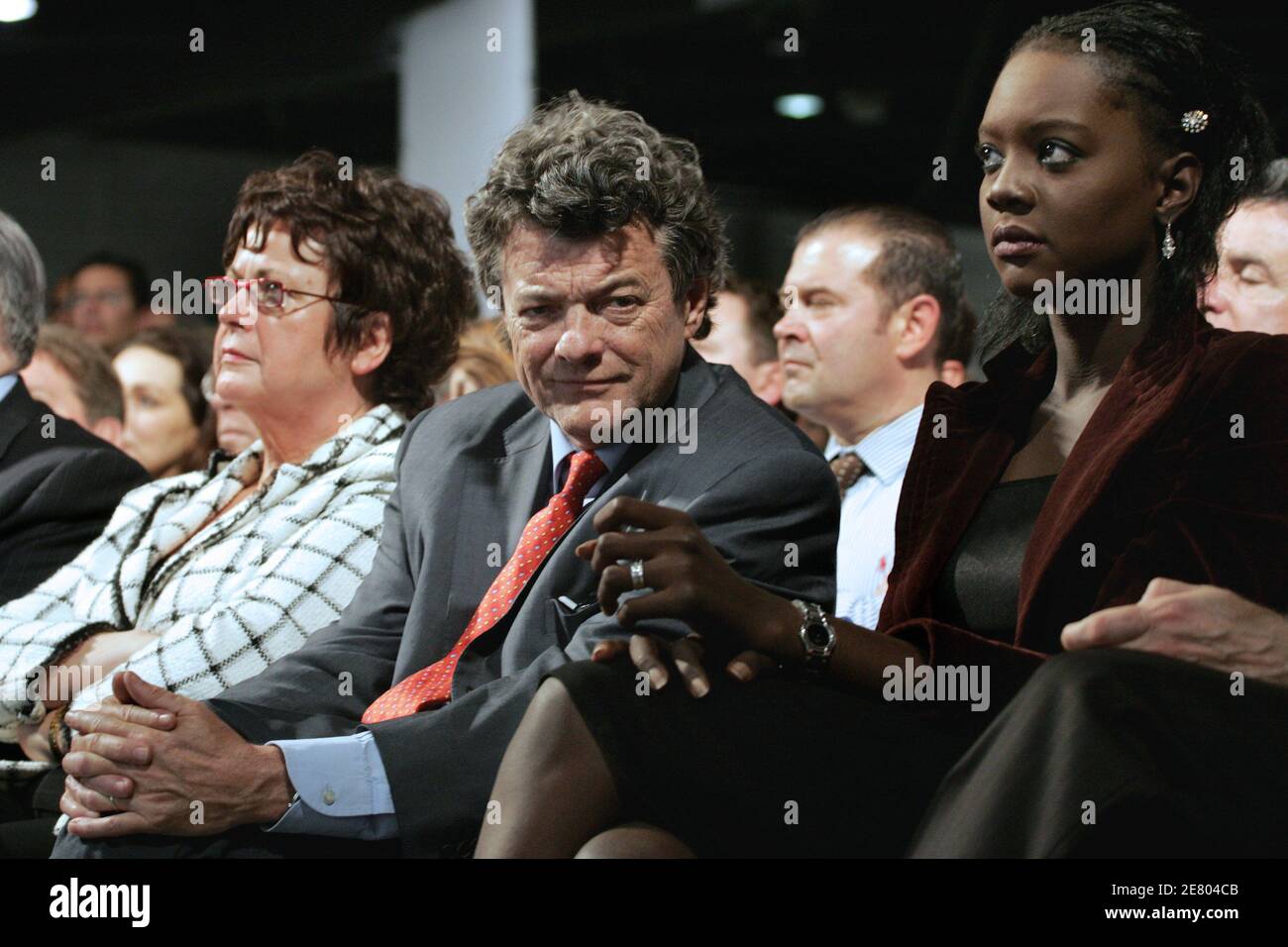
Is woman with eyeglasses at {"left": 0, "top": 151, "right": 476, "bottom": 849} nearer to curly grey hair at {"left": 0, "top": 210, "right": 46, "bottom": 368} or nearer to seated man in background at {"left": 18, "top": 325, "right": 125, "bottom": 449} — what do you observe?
curly grey hair at {"left": 0, "top": 210, "right": 46, "bottom": 368}

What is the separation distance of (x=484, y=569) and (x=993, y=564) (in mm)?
686

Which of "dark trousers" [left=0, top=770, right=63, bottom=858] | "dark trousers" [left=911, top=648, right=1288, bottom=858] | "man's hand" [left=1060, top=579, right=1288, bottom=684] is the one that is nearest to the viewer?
"dark trousers" [left=911, top=648, right=1288, bottom=858]

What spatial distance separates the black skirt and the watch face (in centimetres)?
5

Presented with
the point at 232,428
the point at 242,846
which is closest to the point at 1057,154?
the point at 242,846

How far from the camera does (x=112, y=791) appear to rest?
187cm

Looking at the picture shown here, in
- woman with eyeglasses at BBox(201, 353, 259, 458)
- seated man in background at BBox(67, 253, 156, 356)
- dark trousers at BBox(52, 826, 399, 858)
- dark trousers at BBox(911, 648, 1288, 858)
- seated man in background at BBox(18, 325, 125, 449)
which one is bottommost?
dark trousers at BBox(52, 826, 399, 858)

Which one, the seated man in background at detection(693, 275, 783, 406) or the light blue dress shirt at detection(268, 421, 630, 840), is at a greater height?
the seated man in background at detection(693, 275, 783, 406)

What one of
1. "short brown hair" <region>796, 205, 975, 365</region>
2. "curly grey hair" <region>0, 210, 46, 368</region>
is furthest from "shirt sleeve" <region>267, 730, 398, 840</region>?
"curly grey hair" <region>0, 210, 46, 368</region>

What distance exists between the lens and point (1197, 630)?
158cm

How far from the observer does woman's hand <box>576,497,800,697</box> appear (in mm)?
1587

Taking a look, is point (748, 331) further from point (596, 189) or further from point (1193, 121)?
point (1193, 121)

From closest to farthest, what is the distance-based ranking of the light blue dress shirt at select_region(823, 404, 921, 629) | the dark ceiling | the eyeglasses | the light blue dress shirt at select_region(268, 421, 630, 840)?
1. the light blue dress shirt at select_region(268, 421, 630, 840)
2. the light blue dress shirt at select_region(823, 404, 921, 629)
3. the eyeglasses
4. the dark ceiling

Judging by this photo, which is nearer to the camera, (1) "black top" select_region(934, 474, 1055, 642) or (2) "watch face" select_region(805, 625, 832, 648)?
(2) "watch face" select_region(805, 625, 832, 648)
